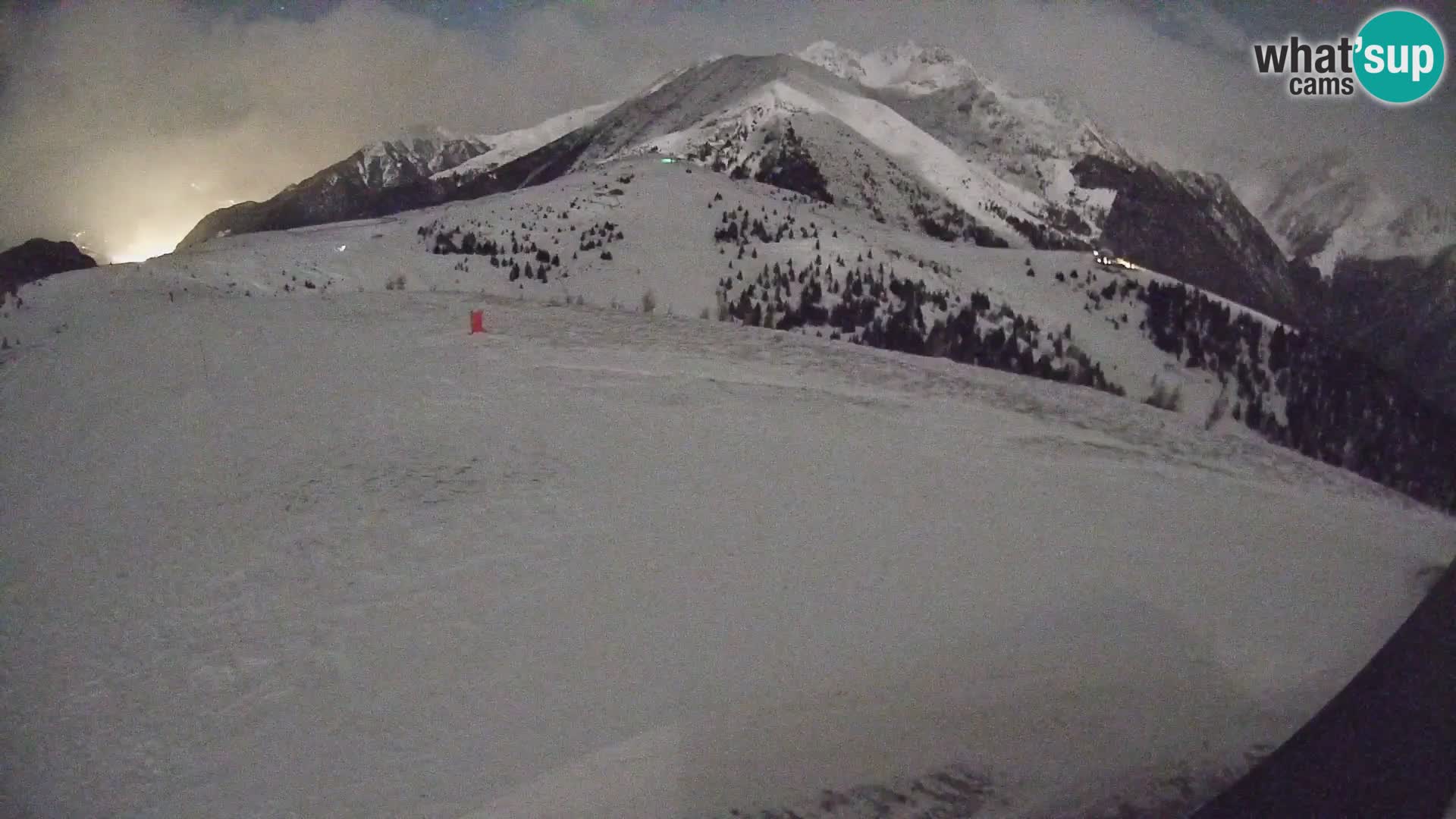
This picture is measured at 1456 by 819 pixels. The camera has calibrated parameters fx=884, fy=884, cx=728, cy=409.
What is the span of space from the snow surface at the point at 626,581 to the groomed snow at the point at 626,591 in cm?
1

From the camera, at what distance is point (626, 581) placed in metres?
2.89

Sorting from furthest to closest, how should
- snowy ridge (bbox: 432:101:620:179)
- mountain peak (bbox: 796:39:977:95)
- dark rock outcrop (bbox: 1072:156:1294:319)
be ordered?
snowy ridge (bbox: 432:101:620:179)
mountain peak (bbox: 796:39:977:95)
dark rock outcrop (bbox: 1072:156:1294:319)

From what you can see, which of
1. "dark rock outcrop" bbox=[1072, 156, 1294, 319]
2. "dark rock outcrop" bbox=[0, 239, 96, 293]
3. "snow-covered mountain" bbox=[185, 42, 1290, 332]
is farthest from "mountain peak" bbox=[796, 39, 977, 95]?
"dark rock outcrop" bbox=[0, 239, 96, 293]

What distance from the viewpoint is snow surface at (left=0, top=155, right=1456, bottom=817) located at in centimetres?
205

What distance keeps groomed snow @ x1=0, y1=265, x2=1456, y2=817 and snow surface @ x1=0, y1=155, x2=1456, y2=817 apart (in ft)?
0.04

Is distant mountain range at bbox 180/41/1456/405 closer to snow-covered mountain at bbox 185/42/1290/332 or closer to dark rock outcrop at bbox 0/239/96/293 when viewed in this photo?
snow-covered mountain at bbox 185/42/1290/332

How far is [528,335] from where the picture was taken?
18.9ft

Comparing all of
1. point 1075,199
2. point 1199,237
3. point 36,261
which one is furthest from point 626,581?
point 1075,199

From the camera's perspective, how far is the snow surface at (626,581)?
205 cm

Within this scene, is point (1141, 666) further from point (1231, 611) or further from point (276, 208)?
point (276, 208)

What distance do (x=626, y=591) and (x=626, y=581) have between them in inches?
2.5

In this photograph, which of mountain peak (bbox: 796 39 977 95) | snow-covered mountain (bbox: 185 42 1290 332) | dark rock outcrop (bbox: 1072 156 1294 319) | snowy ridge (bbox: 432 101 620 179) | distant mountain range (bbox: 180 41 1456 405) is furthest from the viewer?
snowy ridge (bbox: 432 101 620 179)

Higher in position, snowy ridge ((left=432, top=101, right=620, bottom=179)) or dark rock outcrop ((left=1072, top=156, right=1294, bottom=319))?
snowy ridge ((left=432, top=101, right=620, bottom=179))

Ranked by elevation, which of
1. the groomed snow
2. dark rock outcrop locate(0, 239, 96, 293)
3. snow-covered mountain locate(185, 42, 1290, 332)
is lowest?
the groomed snow
